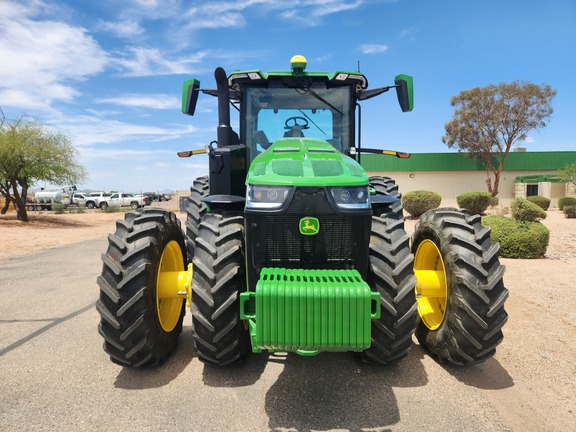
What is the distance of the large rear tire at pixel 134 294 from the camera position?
3.36 m

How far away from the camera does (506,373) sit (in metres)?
3.65

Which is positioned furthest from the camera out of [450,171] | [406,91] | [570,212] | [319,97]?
[450,171]

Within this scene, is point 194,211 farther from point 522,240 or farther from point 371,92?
point 522,240

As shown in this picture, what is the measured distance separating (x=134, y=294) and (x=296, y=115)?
2883mm

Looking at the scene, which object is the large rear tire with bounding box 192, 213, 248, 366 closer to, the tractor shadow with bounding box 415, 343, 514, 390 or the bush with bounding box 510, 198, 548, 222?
the tractor shadow with bounding box 415, 343, 514, 390

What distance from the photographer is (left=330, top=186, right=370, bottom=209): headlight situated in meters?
3.14

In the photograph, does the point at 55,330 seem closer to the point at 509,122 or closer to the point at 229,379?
the point at 229,379

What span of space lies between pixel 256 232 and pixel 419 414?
1.81 m

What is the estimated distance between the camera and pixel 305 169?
3.31 m

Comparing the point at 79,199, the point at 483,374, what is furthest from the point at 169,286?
the point at 79,199

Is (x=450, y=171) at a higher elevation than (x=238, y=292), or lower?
higher

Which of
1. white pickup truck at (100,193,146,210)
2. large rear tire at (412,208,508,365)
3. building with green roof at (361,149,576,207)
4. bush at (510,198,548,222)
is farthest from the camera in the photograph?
white pickup truck at (100,193,146,210)

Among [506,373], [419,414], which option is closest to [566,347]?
[506,373]

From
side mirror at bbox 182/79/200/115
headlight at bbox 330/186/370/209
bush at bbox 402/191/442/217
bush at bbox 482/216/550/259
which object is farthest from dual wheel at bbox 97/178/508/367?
bush at bbox 402/191/442/217
